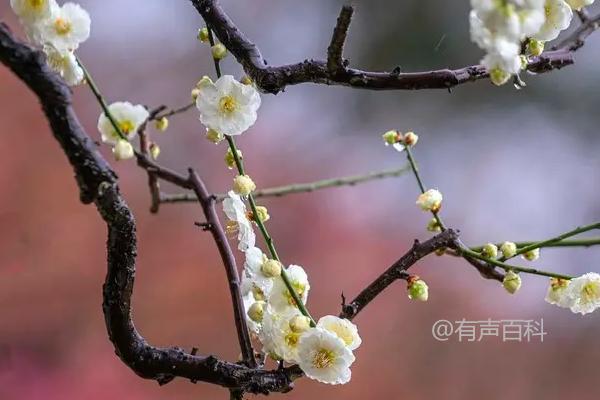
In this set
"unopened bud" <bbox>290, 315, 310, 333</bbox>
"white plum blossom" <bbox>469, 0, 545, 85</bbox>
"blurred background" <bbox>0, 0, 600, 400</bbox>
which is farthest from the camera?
"blurred background" <bbox>0, 0, 600, 400</bbox>

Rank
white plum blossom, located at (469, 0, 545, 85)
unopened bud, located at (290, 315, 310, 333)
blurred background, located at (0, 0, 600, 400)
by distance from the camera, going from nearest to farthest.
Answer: white plum blossom, located at (469, 0, 545, 85) < unopened bud, located at (290, 315, 310, 333) < blurred background, located at (0, 0, 600, 400)

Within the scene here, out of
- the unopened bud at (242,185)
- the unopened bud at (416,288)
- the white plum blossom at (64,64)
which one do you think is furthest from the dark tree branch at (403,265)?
the white plum blossom at (64,64)

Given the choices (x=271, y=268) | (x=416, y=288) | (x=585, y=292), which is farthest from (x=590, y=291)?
(x=271, y=268)

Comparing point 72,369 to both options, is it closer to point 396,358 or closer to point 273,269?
point 396,358

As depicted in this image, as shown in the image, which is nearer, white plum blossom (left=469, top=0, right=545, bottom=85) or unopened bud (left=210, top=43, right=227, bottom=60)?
white plum blossom (left=469, top=0, right=545, bottom=85)

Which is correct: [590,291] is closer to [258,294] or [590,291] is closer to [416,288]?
[416,288]

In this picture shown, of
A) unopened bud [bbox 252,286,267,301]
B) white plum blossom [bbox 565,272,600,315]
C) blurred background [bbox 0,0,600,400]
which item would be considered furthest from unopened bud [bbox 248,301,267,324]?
blurred background [bbox 0,0,600,400]

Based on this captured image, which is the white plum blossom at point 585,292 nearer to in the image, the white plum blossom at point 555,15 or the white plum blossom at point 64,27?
the white plum blossom at point 555,15

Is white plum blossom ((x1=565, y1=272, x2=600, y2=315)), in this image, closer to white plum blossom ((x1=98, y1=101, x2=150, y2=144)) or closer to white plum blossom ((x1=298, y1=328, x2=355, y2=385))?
white plum blossom ((x1=298, y1=328, x2=355, y2=385))
